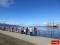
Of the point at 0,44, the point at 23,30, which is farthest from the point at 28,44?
the point at 23,30

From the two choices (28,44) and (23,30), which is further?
(23,30)

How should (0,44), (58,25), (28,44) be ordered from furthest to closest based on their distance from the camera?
(58,25)
(0,44)
(28,44)

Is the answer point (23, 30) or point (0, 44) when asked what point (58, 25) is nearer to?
point (23, 30)

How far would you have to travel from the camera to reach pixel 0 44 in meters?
14.9

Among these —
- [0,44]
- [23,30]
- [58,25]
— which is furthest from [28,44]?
[58,25]

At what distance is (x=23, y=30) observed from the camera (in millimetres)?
28359

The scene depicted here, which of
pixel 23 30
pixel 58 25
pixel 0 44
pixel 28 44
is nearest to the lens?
pixel 28 44

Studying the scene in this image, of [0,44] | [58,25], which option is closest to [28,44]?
[0,44]

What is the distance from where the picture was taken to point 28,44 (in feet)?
45.8

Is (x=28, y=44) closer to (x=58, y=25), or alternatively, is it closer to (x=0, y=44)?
(x=0, y=44)

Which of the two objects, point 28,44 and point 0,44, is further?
point 0,44

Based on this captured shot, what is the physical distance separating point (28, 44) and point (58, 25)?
134718mm

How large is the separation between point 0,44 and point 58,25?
442ft

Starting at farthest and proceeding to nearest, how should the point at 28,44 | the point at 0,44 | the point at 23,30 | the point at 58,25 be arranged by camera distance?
the point at 58,25
the point at 23,30
the point at 0,44
the point at 28,44
